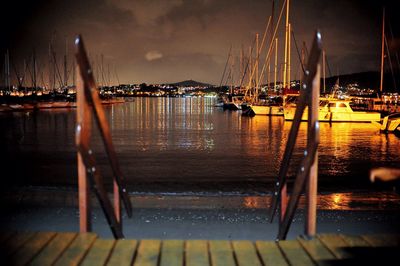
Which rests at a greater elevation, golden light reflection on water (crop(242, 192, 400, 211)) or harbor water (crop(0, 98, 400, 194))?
golden light reflection on water (crop(242, 192, 400, 211))

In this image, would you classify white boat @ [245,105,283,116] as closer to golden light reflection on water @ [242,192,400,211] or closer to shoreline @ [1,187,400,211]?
golden light reflection on water @ [242,192,400,211]

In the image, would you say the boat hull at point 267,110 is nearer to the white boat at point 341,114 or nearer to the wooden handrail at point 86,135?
the white boat at point 341,114

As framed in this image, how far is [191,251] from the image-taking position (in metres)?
4.41

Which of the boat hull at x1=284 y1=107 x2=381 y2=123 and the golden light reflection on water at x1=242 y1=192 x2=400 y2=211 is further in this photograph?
the boat hull at x1=284 y1=107 x2=381 y2=123

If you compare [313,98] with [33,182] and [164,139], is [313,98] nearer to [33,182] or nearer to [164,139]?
[33,182]

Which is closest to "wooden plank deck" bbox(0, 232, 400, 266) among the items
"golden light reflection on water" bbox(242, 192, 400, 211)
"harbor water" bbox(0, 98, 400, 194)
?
"golden light reflection on water" bbox(242, 192, 400, 211)

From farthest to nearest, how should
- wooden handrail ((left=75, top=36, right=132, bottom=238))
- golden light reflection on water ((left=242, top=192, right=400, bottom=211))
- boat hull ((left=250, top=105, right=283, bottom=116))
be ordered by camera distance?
boat hull ((left=250, top=105, right=283, bottom=116))
golden light reflection on water ((left=242, top=192, right=400, bottom=211))
wooden handrail ((left=75, top=36, right=132, bottom=238))

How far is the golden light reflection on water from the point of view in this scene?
27.4 feet

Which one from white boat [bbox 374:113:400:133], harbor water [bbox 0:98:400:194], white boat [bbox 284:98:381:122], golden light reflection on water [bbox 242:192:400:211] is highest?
white boat [bbox 284:98:381:122]

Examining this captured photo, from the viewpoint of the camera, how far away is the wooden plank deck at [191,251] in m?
4.12

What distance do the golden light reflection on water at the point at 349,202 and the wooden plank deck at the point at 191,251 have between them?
12.0ft

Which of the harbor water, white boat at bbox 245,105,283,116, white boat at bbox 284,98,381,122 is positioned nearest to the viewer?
the harbor water

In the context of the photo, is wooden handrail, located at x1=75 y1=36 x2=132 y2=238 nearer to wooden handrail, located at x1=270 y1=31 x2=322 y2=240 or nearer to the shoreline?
wooden handrail, located at x1=270 y1=31 x2=322 y2=240

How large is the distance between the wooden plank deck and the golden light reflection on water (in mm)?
3668
